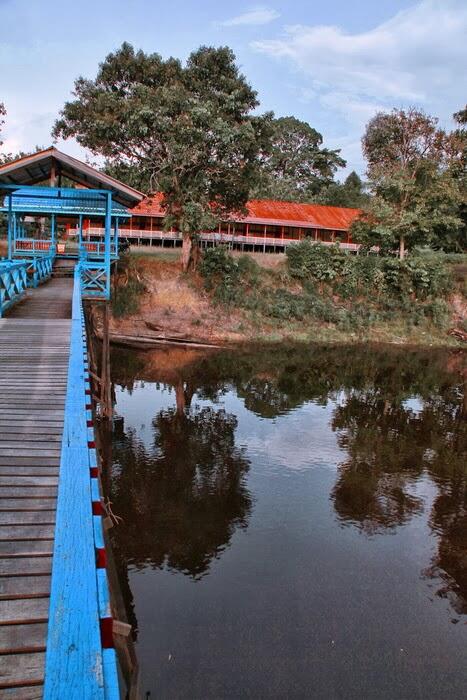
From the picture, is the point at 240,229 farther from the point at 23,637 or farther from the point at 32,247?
the point at 23,637

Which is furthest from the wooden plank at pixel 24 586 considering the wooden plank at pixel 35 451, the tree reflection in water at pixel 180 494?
the tree reflection in water at pixel 180 494

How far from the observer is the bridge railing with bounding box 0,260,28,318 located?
43.3ft

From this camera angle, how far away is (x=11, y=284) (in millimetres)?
14281

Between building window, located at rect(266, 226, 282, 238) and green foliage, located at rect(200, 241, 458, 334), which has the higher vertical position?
building window, located at rect(266, 226, 282, 238)

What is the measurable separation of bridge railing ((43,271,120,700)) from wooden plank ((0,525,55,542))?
29 cm

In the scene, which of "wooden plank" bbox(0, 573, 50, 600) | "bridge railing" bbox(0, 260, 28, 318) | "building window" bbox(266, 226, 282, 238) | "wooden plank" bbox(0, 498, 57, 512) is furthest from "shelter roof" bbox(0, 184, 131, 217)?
"building window" bbox(266, 226, 282, 238)

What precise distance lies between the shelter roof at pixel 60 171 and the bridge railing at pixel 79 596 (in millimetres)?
15054

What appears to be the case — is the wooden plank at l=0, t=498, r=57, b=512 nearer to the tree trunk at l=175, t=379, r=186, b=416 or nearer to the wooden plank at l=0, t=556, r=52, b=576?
the wooden plank at l=0, t=556, r=52, b=576

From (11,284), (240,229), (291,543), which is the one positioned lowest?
(291,543)

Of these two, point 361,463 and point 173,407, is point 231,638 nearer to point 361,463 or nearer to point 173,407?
point 361,463

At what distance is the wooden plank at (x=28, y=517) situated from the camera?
4625mm

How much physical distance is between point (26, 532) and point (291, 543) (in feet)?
23.5

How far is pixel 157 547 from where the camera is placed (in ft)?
33.6

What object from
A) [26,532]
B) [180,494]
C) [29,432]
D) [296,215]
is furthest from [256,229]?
[26,532]
